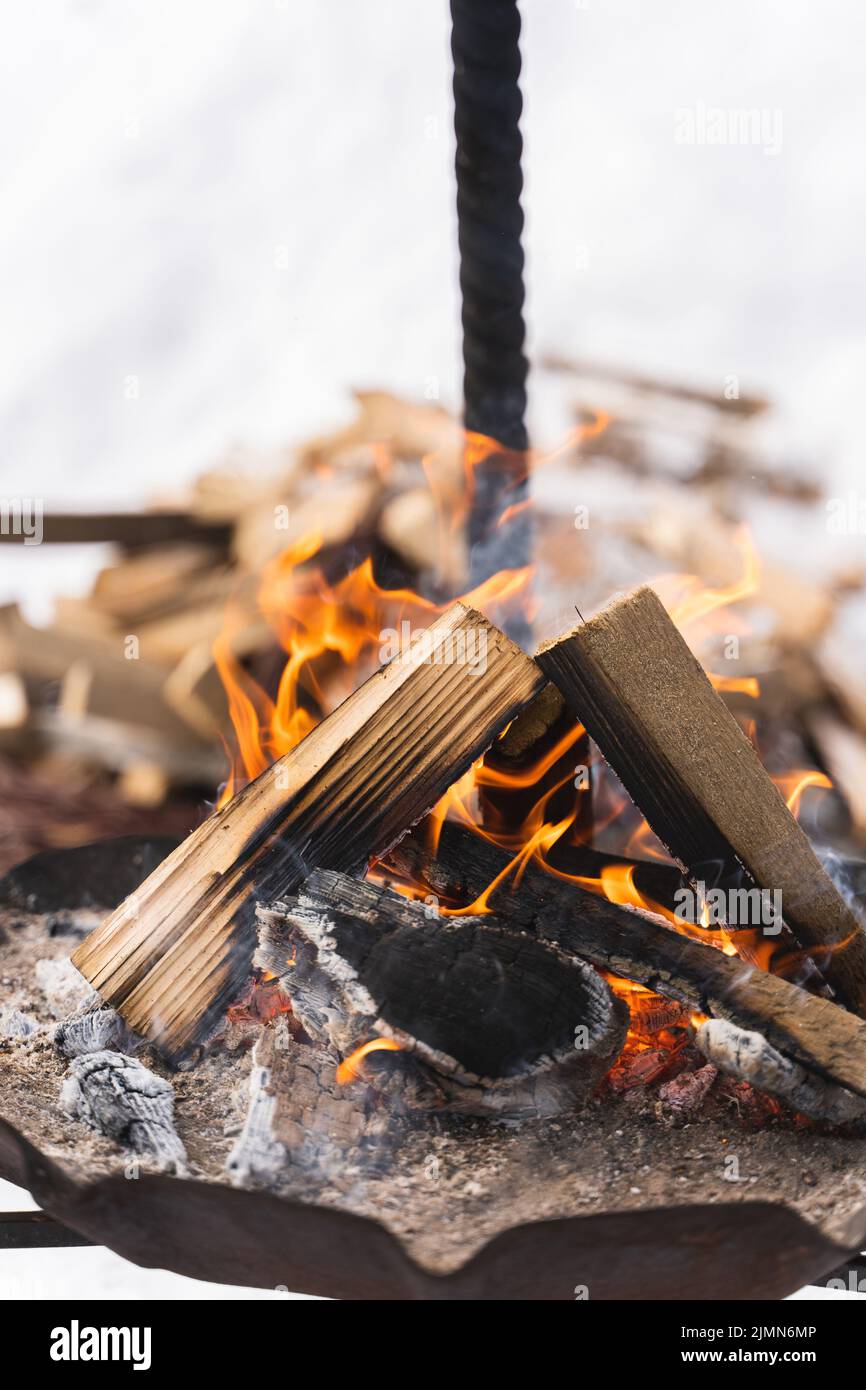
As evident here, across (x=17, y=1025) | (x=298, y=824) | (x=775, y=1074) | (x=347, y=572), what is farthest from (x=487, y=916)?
(x=347, y=572)

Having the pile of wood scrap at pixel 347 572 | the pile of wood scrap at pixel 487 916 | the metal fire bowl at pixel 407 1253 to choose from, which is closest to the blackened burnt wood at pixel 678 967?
the pile of wood scrap at pixel 487 916

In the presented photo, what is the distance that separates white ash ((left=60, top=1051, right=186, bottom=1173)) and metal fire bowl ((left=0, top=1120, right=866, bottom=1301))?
12 centimetres

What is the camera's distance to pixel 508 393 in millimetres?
1789

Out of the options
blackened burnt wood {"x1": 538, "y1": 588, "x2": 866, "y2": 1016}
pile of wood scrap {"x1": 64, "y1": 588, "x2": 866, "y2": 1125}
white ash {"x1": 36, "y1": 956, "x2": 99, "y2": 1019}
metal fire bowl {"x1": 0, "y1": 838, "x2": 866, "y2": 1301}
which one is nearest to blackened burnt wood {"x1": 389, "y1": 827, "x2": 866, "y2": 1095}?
pile of wood scrap {"x1": 64, "y1": 588, "x2": 866, "y2": 1125}

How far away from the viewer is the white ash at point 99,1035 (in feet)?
4.47

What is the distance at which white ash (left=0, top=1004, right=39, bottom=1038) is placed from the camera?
1.49 metres

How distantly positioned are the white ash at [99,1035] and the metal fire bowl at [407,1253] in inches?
10.0

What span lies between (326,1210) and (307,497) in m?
1.70

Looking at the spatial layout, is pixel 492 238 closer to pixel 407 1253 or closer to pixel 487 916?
pixel 487 916

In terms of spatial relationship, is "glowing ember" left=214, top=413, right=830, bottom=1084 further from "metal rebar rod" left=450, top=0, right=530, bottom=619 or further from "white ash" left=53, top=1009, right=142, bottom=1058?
"white ash" left=53, top=1009, right=142, bottom=1058

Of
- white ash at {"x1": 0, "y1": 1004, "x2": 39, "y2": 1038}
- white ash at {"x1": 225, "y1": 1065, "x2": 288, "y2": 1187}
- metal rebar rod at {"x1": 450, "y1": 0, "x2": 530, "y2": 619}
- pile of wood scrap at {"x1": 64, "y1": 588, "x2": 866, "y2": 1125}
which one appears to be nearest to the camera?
white ash at {"x1": 225, "y1": 1065, "x2": 288, "y2": 1187}

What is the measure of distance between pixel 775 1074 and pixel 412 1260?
0.45 m

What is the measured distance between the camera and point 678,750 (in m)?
1.32
